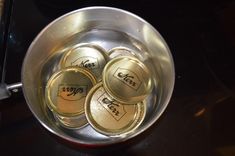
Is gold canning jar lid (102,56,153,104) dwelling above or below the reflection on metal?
above

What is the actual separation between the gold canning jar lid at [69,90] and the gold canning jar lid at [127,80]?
0.05 m

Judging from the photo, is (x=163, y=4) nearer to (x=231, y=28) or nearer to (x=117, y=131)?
(x=231, y=28)

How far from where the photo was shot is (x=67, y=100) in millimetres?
819

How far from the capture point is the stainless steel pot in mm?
803

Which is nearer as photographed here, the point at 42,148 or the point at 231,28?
the point at 42,148

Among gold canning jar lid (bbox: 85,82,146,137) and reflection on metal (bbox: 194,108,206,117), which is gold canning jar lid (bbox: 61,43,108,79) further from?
reflection on metal (bbox: 194,108,206,117)

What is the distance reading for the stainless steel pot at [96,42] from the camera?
2.63 feet

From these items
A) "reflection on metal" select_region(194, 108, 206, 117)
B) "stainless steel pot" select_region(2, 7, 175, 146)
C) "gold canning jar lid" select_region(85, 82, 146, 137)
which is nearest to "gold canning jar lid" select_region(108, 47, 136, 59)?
"stainless steel pot" select_region(2, 7, 175, 146)

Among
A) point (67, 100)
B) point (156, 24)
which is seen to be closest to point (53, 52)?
point (67, 100)

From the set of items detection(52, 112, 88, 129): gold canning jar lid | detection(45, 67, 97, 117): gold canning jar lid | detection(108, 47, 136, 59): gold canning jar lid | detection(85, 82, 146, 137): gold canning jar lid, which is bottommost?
detection(52, 112, 88, 129): gold canning jar lid

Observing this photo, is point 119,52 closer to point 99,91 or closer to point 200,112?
point 99,91

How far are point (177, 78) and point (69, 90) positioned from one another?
0.27 metres

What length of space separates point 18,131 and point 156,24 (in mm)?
442

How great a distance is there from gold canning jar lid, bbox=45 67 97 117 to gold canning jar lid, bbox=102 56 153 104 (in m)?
0.05
